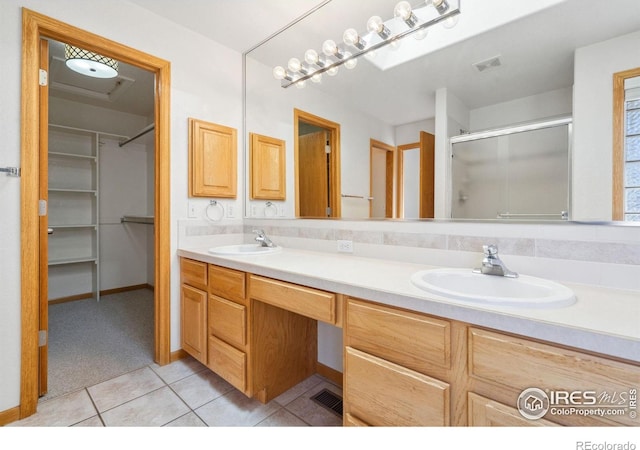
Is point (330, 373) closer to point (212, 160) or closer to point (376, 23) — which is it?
point (212, 160)

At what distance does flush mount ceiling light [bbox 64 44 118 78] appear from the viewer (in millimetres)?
2117

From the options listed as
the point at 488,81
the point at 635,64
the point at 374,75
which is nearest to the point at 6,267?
the point at 374,75

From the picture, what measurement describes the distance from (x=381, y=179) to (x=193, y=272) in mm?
1362

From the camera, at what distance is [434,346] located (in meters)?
0.84

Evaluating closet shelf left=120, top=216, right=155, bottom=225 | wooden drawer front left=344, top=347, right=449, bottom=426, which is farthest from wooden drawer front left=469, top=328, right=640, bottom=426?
closet shelf left=120, top=216, right=155, bottom=225

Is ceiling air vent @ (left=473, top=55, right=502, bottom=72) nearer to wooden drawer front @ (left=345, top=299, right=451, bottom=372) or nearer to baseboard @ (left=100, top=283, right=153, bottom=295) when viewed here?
wooden drawer front @ (left=345, top=299, right=451, bottom=372)

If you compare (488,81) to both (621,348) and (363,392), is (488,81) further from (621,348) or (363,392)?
(363,392)

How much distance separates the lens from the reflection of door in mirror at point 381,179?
5.45 ft

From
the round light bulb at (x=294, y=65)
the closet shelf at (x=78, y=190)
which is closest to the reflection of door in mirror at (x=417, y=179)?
the round light bulb at (x=294, y=65)

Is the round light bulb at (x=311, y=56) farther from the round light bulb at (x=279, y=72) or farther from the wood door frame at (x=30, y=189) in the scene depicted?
the wood door frame at (x=30, y=189)

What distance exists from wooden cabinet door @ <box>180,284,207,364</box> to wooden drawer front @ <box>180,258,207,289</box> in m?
0.04

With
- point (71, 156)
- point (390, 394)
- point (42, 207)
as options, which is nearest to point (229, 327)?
point (390, 394)
